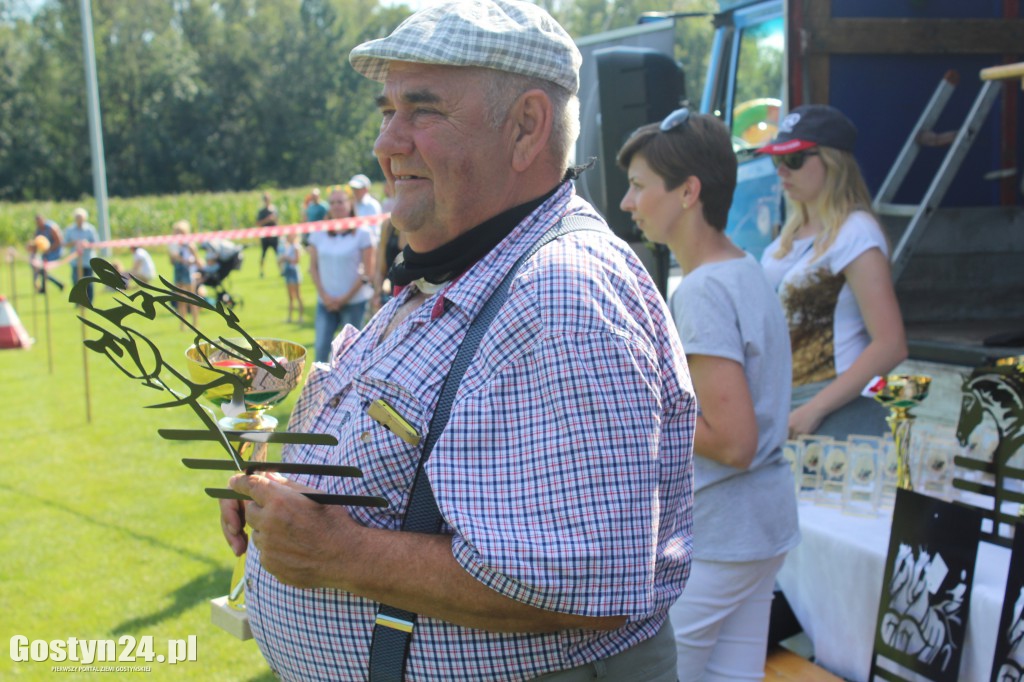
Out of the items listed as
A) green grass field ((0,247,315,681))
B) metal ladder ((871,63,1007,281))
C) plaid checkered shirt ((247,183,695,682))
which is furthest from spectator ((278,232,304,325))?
plaid checkered shirt ((247,183,695,682))

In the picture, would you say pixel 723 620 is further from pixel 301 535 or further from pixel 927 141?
pixel 927 141

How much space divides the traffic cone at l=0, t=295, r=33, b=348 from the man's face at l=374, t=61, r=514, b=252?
10.5 m

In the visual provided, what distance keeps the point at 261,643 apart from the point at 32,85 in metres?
63.1

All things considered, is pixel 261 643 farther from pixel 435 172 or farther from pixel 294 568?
pixel 435 172

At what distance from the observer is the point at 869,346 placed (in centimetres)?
327

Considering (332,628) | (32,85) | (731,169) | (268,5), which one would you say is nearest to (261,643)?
(332,628)

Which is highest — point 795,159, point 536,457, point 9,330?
point 795,159

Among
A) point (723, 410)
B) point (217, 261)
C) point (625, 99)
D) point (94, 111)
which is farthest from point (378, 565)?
point (94, 111)

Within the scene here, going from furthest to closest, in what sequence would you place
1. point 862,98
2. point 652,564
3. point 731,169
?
point 862,98 → point 731,169 → point 652,564

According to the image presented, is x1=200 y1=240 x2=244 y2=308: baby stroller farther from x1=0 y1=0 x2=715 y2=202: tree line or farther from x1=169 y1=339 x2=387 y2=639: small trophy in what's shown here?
x1=0 y1=0 x2=715 y2=202: tree line

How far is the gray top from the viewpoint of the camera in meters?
2.29

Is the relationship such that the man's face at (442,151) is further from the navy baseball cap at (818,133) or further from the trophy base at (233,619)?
the navy baseball cap at (818,133)

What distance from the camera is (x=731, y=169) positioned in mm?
2545

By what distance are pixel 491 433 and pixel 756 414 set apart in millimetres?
1214
